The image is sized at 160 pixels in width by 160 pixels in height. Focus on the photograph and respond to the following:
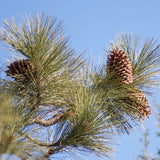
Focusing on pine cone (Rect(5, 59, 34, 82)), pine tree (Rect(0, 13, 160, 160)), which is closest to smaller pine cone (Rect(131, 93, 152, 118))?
pine tree (Rect(0, 13, 160, 160))

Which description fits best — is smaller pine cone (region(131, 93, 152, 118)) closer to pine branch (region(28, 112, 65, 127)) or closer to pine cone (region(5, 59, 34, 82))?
pine branch (region(28, 112, 65, 127))

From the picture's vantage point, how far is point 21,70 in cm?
240

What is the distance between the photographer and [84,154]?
7.80 feet

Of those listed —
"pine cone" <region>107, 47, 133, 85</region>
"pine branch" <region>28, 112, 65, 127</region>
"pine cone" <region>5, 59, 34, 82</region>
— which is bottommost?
"pine branch" <region>28, 112, 65, 127</region>

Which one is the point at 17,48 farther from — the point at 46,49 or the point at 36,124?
the point at 36,124

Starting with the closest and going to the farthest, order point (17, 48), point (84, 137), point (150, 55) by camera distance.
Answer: point (84, 137), point (17, 48), point (150, 55)

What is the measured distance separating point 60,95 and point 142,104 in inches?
20.2

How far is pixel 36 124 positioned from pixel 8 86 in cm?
28

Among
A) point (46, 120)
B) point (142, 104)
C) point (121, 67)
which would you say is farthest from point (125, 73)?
point (46, 120)

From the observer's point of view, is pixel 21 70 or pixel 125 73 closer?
pixel 21 70

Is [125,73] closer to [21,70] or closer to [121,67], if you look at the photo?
[121,67]

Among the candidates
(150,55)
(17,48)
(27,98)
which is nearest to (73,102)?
(27,98)

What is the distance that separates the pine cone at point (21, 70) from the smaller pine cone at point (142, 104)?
2.18ft

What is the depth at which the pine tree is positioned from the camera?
2.29 metres
